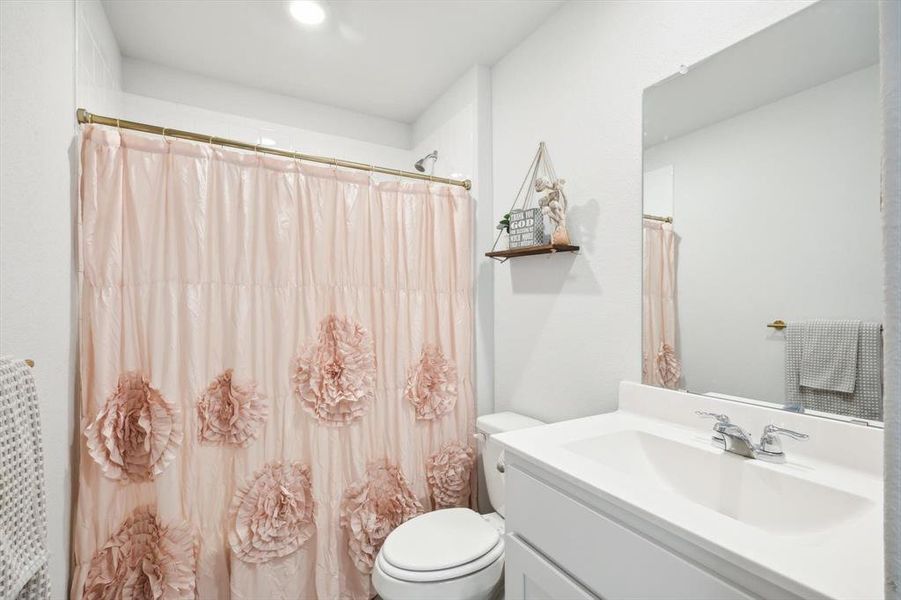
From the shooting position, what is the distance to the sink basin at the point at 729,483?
0.83m

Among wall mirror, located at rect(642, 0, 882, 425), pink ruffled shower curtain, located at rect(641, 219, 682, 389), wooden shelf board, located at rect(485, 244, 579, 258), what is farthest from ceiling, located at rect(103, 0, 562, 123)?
pink ruffled shower curtain, located at rect(641, 219, 682, 389)

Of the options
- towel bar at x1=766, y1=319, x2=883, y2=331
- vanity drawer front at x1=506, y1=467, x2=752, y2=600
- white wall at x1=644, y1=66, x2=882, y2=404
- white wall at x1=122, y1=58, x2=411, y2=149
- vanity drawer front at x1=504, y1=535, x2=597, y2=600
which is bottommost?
vanity drawer front at x1=504, y1=535, x2=597, y2=600

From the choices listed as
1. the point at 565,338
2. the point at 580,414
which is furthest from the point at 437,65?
the point at 580,414

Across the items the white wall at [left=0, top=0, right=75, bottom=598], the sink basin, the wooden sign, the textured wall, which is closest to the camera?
the textured wall

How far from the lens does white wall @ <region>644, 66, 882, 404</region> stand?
926mm

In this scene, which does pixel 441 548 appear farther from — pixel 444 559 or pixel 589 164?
pixel 589 164

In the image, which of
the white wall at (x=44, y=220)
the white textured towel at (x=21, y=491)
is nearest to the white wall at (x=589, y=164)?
the white textured towel at (x=21, y=491)

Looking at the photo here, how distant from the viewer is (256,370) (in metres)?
1.62

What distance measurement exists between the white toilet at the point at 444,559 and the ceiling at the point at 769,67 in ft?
4.62

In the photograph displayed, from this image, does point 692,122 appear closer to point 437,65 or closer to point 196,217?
point 437,65

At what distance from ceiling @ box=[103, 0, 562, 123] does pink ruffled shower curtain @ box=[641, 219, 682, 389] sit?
1110 millimetres

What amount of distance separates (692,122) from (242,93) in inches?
89.4

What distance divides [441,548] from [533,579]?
1.77 ft

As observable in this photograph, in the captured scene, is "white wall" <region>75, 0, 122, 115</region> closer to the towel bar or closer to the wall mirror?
the wall mirror
